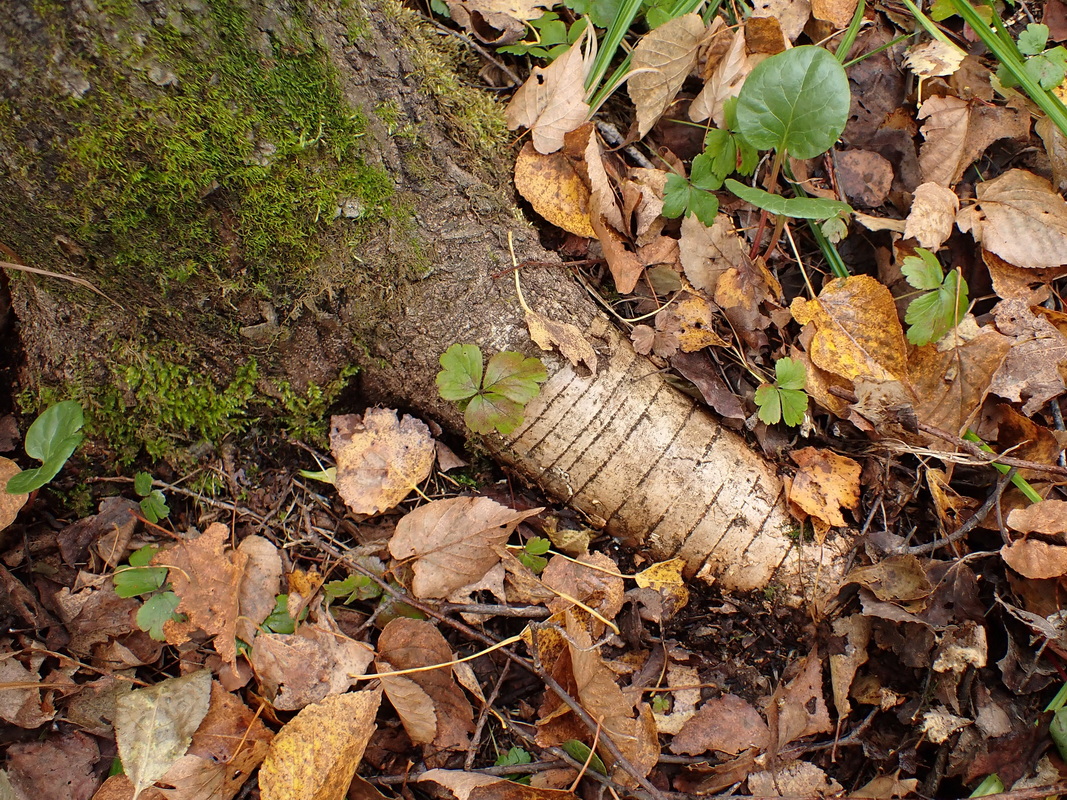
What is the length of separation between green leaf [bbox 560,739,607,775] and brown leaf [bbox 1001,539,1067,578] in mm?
1400

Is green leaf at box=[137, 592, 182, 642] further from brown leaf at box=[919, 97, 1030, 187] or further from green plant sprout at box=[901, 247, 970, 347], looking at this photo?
brown leaf at box=[919, 97, 1030, 187]

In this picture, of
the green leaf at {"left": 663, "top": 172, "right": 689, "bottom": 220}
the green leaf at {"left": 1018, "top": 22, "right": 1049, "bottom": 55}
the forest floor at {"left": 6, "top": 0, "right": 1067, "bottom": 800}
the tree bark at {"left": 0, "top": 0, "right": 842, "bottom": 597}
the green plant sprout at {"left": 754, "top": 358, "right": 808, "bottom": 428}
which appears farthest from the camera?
the green leaf at {"left": 1018, "top": 22, "right": 1049, "bottom": 55}

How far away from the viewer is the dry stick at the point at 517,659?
6.04 ft

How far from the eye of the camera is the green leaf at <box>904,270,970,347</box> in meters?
2.21

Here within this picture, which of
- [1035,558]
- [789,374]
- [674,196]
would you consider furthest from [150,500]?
[1035,558]

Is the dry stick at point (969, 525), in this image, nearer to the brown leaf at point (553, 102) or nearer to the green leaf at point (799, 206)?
the green leaf at point (799, 206)

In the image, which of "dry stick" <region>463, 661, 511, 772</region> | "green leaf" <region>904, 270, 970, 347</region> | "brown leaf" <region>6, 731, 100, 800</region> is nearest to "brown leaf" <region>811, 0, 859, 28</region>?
"green leaf" <region>904, 270, 970, 347</region>

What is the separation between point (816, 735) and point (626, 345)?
1.40 m

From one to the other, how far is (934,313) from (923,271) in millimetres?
150

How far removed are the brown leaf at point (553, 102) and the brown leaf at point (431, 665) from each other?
170cm

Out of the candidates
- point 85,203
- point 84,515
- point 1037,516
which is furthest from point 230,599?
point 1037,516

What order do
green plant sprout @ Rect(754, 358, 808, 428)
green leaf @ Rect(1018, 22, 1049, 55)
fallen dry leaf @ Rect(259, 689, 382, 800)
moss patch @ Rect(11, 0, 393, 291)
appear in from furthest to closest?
green leaf @ Rect(1018, 22, 1049, 55) < green plant sprout @ Rect(754, 358, 808, 428) < fallen dry leaf @ Rect(259, 689, 382, 800) < moss patch @ Rect(11, 0, 393, 291)

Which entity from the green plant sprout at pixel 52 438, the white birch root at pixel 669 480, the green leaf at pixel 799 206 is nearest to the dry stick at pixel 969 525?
→ the white birch root at pixel 669 480

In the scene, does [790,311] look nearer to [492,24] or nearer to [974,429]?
[974,429]
